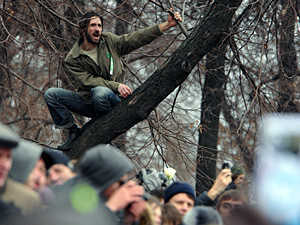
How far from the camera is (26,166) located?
304 centimetres

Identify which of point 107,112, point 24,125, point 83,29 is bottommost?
point 24,125

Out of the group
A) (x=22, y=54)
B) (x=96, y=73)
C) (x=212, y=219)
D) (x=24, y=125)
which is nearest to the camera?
(x=212, y=219)

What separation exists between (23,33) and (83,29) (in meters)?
2.46

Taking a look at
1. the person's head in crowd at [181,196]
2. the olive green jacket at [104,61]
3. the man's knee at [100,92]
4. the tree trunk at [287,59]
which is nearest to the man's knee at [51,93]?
the olive green jacket at [104,61]

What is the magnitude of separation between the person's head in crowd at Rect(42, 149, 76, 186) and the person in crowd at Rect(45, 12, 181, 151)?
6.74 ft

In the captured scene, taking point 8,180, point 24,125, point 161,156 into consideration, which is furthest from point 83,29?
point 24,125

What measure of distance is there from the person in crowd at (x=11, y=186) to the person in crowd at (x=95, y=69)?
105 inches

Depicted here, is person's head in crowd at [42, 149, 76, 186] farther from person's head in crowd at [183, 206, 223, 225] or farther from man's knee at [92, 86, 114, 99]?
man's knee at [92, 86, 114, 99]

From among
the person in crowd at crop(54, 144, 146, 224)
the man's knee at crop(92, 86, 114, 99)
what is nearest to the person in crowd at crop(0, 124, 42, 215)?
the person in crowd at crop(54, 144, 146, 224)

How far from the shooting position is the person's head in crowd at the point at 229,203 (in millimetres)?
3615

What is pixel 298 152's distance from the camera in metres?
2.75

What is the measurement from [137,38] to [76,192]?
3.13 meters

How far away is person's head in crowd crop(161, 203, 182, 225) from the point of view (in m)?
3.50

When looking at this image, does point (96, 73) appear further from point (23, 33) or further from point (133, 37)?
point (23, 33)
